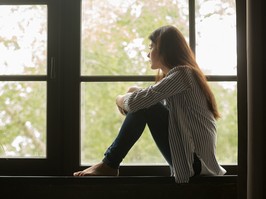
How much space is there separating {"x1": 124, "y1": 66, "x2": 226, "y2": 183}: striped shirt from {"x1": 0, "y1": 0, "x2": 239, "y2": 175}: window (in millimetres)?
281

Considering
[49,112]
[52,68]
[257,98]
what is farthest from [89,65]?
[257,98]

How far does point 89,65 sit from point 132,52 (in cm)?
22

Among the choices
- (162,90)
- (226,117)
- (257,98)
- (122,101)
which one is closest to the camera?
(257,98)

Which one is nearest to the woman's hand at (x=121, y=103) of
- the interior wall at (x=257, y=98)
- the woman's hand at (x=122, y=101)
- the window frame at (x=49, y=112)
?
the woman's hand at (x=122, y=101)

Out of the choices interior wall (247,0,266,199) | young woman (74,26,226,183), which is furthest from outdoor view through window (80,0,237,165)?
interior wall (247,0,266,199)

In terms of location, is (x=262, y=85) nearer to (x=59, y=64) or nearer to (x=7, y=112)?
(x=59, y=64)

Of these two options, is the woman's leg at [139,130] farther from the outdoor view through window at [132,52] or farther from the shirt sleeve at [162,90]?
the outdoor view through window at [132,52]

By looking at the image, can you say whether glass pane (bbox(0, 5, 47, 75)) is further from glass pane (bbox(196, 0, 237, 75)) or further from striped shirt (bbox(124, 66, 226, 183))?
glass pane (bbox(196, 0, 237, 75))

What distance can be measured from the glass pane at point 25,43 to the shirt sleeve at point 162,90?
1.87 ft

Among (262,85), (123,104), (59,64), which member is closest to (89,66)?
(59,64)

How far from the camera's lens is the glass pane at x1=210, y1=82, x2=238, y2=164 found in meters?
2.33

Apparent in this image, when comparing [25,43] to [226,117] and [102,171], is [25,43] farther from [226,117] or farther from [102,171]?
[226,117]

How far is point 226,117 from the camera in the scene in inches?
92.0

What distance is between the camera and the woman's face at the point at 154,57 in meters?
2.18
